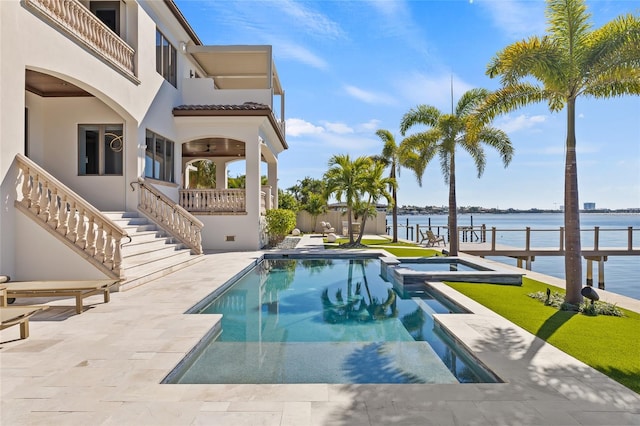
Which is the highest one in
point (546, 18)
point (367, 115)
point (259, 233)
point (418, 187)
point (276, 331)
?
point (367, 115)

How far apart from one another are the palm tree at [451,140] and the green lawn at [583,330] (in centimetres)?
779

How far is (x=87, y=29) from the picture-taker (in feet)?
31.7

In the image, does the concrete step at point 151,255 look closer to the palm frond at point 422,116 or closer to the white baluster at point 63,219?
the white baluster at point 63,219

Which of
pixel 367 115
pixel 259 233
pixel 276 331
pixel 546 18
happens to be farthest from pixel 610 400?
pixel 367 115

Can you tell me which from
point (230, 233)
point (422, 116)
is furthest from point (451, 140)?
point (230, 233)

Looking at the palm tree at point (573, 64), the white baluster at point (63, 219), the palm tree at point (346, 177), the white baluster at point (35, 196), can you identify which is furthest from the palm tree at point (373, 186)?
the white baluster at point (35, 196)

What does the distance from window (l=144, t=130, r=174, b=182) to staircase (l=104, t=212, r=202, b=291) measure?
82.8 inches

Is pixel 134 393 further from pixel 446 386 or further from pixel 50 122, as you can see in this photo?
pixel 50 122

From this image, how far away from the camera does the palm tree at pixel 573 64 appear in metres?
6.88

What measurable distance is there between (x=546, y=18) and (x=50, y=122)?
47.1 feet

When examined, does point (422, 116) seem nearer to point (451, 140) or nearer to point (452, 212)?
point (451, 140)

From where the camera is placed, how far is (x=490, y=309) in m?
6.75

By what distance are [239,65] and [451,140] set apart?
38.0ft

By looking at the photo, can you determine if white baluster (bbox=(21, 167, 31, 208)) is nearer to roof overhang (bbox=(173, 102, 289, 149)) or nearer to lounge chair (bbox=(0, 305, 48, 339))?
lounge chair (bbox=(0, 305, 48, 339))
